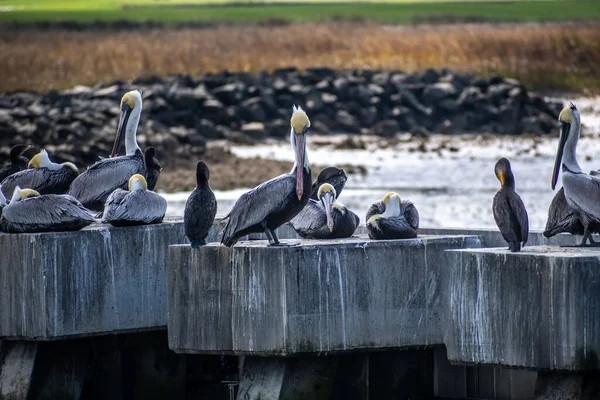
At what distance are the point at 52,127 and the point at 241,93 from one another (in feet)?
33.6

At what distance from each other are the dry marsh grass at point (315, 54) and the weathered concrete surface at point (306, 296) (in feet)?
111

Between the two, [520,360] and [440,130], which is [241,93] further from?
[520,360]

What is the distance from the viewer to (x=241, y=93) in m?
41.6

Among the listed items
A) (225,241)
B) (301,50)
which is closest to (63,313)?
(225,241)

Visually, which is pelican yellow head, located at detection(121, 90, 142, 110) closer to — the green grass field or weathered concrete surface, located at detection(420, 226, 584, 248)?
weathered concrete surface, located at detection(420, 226, 584, 248)

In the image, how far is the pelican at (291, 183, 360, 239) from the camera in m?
12.2

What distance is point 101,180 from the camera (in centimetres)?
1446

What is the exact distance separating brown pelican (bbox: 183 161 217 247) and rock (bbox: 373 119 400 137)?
27756mm

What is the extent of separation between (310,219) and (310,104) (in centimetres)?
2875

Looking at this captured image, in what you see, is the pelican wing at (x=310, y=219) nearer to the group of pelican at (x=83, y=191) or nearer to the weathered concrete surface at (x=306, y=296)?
the weathered concrete surface at (x=306, y=296)

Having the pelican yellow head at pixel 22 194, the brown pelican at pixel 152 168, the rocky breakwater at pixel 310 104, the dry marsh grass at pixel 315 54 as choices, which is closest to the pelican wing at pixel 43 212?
the pelican yellow head at pixel 22 194

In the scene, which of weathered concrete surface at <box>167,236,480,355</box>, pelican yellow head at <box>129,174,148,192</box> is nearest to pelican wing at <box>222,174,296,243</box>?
weathered concrete surface at <box>167,236,480,355</box>

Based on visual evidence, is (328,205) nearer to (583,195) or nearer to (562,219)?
(562,219)

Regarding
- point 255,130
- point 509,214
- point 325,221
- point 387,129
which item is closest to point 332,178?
point 325,221
